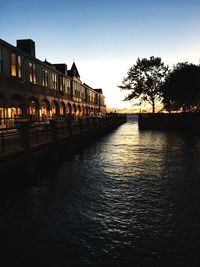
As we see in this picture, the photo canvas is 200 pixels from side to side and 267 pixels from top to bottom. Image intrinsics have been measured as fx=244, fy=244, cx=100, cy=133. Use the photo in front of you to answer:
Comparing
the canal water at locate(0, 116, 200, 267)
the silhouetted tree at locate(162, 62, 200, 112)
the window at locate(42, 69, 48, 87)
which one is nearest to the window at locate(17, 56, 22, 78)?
the window at locate(42, 69, 48, 87)

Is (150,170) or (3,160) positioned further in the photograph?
(150,170)

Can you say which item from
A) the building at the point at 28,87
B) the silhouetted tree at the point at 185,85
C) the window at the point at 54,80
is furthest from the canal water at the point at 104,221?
the silhouetted tree at the point at 185,85

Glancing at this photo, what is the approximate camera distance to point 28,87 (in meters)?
26.8

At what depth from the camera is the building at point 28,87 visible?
22.2m

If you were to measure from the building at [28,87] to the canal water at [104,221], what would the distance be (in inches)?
440

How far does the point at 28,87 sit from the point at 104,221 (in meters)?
22.6

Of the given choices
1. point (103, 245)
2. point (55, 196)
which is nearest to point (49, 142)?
point (55, 196)

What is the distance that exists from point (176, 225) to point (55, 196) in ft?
15.3

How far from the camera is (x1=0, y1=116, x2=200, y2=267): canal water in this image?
534cm

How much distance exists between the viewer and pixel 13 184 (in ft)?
34.6

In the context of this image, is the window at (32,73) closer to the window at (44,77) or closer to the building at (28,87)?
the building at (28,87)

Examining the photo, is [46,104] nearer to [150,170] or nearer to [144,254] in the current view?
[150,170]

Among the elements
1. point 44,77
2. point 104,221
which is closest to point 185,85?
point 44,77

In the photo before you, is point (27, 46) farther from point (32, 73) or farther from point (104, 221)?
point (104, 221)
